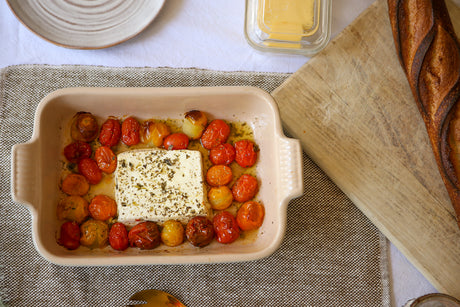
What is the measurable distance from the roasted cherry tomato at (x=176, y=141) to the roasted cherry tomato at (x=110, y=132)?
0.13m

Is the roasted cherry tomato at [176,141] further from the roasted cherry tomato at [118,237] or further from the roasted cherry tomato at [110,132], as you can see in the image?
the roasted cherry tomato at [118,237]

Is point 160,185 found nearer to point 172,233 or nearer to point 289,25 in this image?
point 172,233

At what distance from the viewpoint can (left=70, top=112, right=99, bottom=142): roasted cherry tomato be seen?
105cm

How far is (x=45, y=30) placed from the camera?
111 cm

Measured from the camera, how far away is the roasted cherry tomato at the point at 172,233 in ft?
3.36

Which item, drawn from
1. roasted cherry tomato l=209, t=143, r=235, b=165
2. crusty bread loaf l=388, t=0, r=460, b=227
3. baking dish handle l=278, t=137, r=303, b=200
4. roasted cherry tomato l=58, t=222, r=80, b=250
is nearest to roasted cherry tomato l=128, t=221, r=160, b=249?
roasted cherry tomato l=58, t=222, r=80, b=250

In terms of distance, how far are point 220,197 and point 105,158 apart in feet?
1.09

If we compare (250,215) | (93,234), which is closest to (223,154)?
(250,215)

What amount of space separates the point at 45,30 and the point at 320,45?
0.79 meters

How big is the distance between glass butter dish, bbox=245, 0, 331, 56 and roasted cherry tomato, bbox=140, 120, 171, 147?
0.36m

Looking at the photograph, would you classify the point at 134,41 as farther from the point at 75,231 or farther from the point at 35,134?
the point at 75,231

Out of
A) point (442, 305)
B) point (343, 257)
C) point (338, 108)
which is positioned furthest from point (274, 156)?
point (442, 305)

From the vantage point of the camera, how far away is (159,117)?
1108mm

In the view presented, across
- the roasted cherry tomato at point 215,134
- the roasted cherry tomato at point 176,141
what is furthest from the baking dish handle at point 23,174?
the roasted cherry tomato at point 215,134
